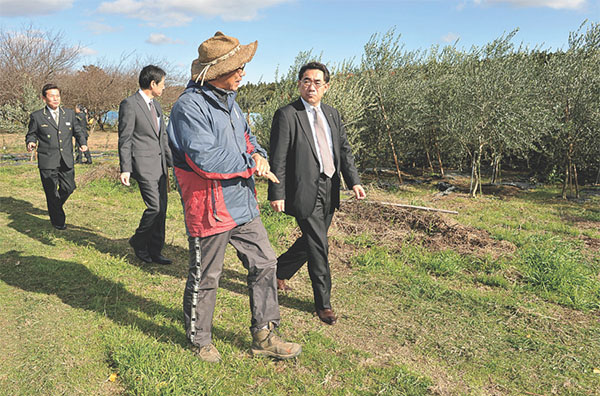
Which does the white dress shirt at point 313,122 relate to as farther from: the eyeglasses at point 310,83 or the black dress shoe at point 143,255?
the black dress shoe at point 143,255

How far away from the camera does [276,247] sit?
19.1ft

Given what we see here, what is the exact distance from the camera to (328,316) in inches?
148

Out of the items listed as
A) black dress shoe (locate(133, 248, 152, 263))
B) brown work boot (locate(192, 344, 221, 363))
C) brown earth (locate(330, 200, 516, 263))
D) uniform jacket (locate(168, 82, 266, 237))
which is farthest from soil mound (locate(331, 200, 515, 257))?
uniform jacket (locate(168, 82, 266, 237))

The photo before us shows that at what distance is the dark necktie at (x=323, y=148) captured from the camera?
12.2ft

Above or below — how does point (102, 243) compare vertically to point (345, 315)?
above

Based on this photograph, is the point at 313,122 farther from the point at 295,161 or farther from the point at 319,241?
the point at 319,241

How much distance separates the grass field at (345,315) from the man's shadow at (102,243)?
0.09ft

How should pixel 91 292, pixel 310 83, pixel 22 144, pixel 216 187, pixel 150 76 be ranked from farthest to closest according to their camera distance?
pixel 22 144 < pixel 150 76 < pixel 91 292 < pixel 310 83 < pixel 216 187

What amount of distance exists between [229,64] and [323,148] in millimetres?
1213

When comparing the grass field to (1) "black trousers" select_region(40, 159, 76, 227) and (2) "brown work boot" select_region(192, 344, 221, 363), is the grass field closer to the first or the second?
(2) "brown work boot" select_region(192, 344, 221, 363)

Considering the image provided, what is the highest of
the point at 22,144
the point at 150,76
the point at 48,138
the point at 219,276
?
the point at 150,76

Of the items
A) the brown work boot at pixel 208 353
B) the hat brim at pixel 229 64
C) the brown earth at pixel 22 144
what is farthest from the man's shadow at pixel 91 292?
the brown earth at pixel 22 144

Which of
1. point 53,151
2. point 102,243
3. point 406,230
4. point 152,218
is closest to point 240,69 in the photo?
point 152,218

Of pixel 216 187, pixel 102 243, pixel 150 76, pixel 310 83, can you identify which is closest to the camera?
pixel 216 187
